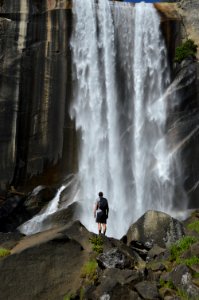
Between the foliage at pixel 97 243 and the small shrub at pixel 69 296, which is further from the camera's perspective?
the foliage at pixel 97 243

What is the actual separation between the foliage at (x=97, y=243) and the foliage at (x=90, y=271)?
0.60m

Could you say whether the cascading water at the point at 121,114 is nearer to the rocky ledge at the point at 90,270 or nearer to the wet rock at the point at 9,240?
the wet rock at the point at 9,240

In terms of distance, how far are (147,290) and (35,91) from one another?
23.7m

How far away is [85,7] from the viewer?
33844 millimetres

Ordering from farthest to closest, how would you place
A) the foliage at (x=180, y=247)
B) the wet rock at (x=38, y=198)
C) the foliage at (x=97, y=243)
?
the wet rock at (x=38, y=198) < the foliage at (x=97, y=243) < the foliage at (x=180, y=247)

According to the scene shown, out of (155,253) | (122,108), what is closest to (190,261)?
(155,253)

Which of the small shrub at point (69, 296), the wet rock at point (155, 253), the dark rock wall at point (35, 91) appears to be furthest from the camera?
the dark rock wall at point (35, 91)

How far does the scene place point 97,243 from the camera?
13.2m

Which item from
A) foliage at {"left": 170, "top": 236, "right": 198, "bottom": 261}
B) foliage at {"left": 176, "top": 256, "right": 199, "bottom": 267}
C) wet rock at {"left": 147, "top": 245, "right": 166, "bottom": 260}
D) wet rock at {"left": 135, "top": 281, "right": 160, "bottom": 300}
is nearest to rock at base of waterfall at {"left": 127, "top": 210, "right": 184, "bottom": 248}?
wet rock at {"left": 147, "top": 245, "right": 166, "bottom": 260}

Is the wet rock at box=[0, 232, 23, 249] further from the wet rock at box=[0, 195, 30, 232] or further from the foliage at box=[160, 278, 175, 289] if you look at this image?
the wet rock at box=[0, 195, 30, 232]

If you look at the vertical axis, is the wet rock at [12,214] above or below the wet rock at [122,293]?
below

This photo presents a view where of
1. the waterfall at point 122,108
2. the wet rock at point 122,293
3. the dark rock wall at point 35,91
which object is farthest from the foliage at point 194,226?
the dark rock wall at point 35,91

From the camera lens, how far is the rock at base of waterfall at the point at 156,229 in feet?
53.9

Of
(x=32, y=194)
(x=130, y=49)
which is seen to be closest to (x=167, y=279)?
(x=32, y=194)
